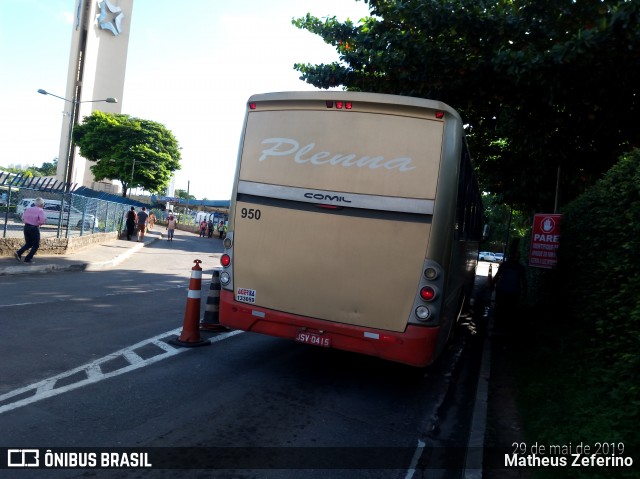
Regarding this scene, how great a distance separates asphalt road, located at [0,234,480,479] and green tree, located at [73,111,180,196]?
2026 inches

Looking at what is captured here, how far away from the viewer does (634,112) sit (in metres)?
10.8

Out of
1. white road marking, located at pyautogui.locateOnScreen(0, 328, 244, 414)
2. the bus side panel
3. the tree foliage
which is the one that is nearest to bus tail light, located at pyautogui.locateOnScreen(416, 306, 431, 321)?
the bus side panel

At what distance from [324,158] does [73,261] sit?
13.3 m

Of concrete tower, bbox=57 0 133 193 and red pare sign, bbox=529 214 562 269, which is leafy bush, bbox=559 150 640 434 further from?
concrete tower, bbox=57 0 133 193

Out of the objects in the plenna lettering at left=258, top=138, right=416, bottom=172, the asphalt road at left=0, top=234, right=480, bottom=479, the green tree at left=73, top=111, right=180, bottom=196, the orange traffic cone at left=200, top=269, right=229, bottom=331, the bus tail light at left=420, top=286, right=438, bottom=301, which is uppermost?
the green tree at left=73, top=111, right=180, bottom=196

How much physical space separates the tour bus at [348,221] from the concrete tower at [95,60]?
257ft

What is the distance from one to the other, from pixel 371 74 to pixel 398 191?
7.39 m

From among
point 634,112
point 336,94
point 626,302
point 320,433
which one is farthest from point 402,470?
point 634,112

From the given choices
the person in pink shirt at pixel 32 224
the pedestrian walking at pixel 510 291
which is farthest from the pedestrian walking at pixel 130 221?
the pedestrian walking at pixel 510 291

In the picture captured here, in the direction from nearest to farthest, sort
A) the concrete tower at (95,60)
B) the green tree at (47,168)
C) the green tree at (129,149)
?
the green tree at (129,149), the concrete tower at (95,60), the green tree at (47,168)

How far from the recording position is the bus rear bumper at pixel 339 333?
17.7 ft

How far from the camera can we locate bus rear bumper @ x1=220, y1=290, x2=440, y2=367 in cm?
539

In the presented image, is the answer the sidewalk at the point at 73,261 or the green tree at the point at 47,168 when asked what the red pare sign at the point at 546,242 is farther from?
the green tree at the point at 47,168

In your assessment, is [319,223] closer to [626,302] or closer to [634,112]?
[626,302]
